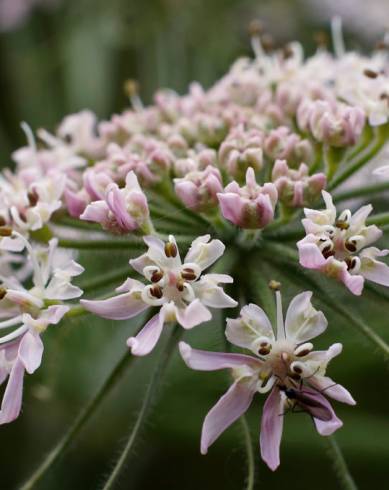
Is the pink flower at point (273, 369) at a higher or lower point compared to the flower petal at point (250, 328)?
lower

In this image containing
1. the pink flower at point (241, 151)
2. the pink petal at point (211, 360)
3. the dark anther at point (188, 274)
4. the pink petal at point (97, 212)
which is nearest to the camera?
the pink petal at point (211, 360)

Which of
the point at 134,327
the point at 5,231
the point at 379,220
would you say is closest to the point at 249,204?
the point at 379,220

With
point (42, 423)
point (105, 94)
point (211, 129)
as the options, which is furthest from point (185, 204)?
point (105, 94)

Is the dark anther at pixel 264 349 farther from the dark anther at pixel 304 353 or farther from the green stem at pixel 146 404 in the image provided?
the green stem at pixel 146 404

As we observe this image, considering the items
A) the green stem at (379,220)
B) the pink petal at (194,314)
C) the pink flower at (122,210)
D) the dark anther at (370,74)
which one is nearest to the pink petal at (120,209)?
the pink flower at (122,210)

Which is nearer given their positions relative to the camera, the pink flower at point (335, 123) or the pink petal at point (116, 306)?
the pink petal at point (116, 306)

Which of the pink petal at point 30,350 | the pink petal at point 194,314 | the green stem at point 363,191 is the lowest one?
the green stem at point 363,191

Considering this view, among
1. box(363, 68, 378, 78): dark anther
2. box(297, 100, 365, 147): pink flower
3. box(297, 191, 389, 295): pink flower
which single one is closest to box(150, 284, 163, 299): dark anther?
box(297, 191, 389, 295): pink flower
